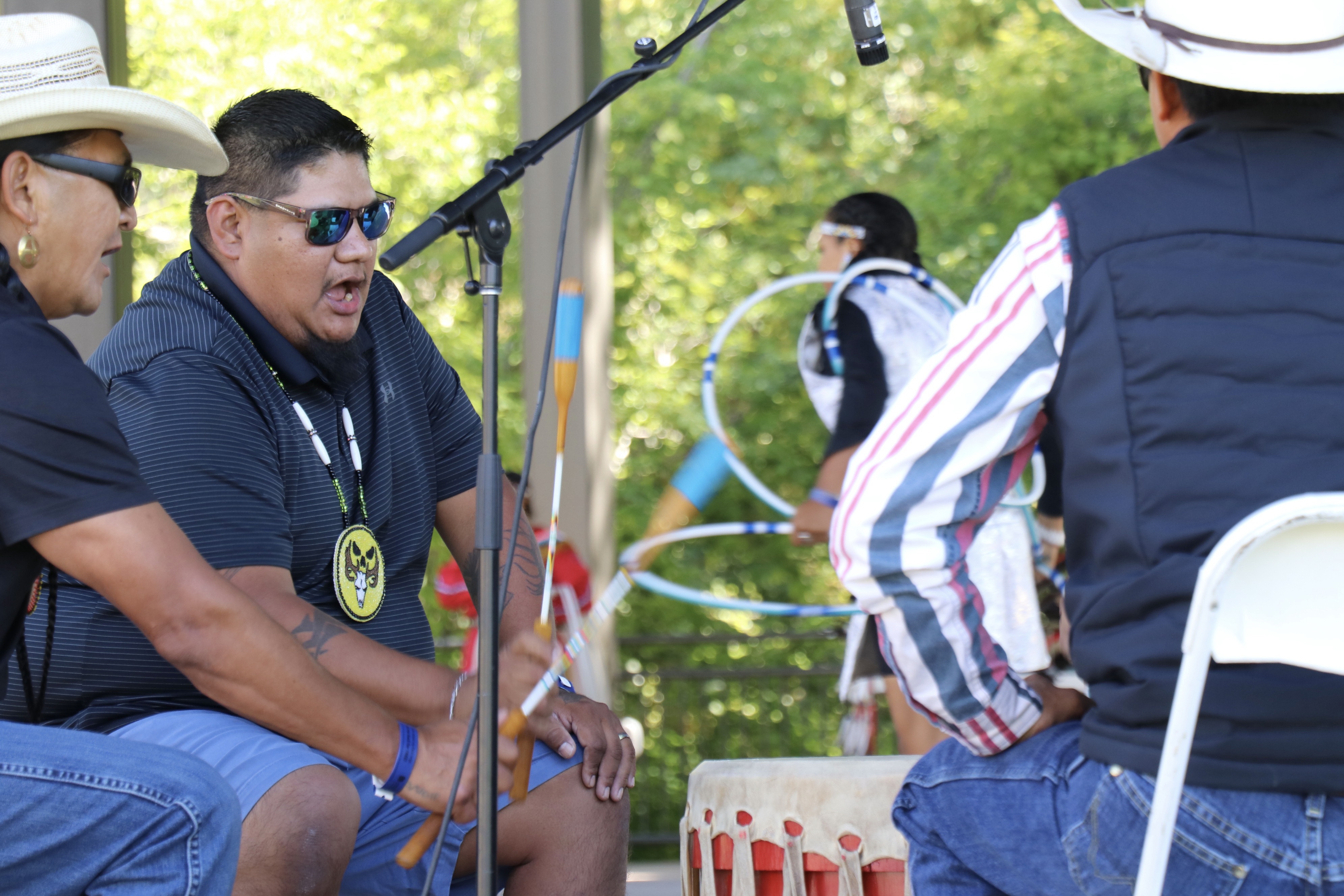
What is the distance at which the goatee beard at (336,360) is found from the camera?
2.30m

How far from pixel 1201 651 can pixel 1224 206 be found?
46 cm

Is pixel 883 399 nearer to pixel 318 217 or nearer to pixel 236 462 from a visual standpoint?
pixel 318 217

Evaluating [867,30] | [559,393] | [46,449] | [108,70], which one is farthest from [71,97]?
[108,70]

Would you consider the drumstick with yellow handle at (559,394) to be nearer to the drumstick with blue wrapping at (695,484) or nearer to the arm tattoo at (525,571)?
the drumstick with blue wrapping at (695,484)

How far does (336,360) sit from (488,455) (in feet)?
2.36

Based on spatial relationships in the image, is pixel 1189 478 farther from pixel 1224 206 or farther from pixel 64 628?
pixel 64 628

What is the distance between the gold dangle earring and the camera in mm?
1714

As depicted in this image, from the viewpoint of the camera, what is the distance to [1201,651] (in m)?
1.17

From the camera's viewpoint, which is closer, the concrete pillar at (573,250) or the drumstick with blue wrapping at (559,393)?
the drumstick with blue wrapping at (559,393)

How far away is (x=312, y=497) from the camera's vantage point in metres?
2.17

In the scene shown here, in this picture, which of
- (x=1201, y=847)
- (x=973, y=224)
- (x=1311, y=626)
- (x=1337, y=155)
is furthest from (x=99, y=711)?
(x=973, y=224)

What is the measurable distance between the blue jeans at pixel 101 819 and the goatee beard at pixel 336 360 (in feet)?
2.81

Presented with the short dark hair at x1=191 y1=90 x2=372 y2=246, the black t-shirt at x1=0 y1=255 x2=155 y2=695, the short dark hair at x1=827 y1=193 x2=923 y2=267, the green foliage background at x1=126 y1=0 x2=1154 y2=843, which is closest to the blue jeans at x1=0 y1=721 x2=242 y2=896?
the black t-shirt at x1=0 y1=255 x2=155 y2=695

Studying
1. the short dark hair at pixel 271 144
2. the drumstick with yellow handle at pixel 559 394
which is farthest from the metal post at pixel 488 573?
the short dark hair at pixel 271 144
